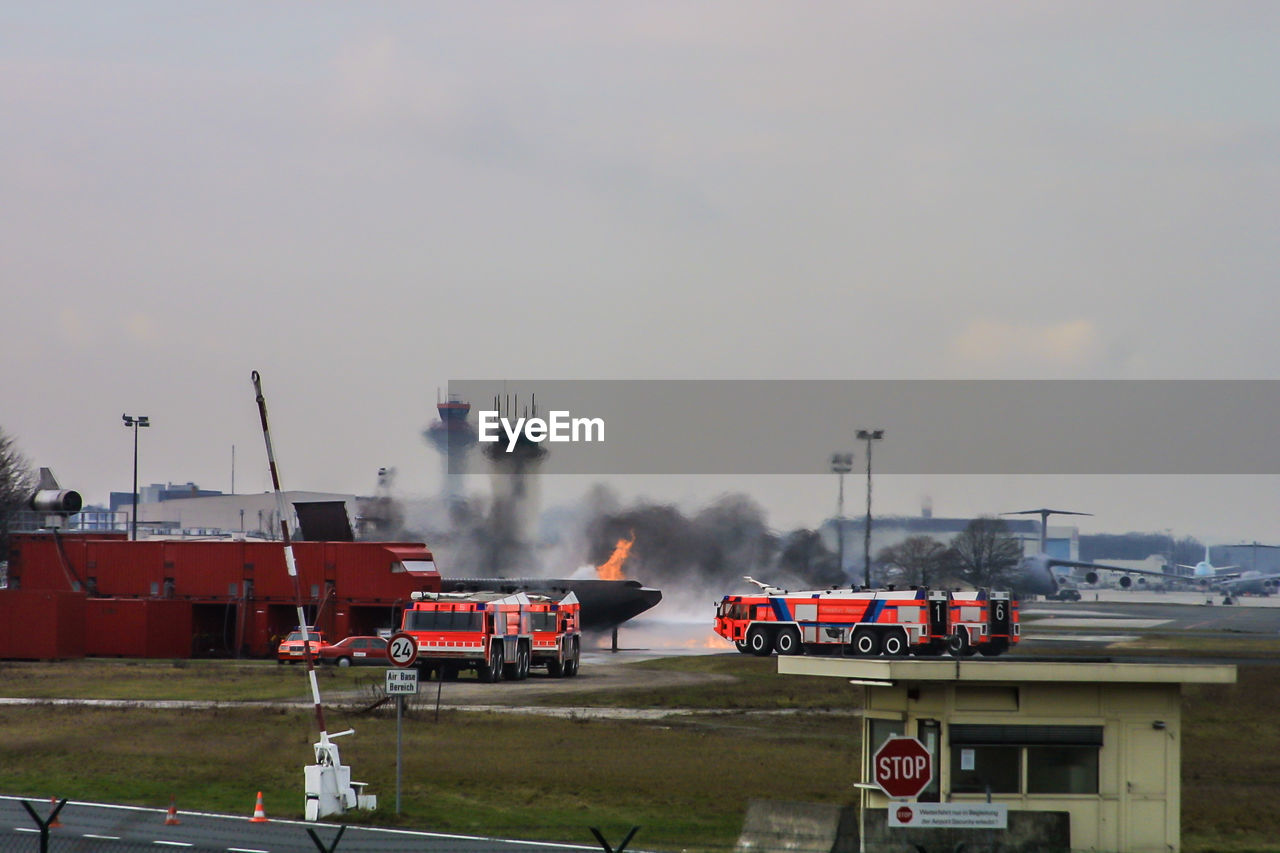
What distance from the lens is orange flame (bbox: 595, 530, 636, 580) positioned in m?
85.8

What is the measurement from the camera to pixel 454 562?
283 feet

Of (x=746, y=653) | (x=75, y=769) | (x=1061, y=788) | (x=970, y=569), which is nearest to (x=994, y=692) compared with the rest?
(x=1061, y=788)

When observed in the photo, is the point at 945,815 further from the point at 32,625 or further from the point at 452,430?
the point at 452,430

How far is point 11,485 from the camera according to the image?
99438 mm

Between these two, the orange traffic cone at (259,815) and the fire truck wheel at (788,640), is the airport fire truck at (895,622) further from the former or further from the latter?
the orange traffic cone at (259,815)

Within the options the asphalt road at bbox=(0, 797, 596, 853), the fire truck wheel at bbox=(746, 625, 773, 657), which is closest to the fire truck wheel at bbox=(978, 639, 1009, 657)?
the fire truck wheel at bbox=(746, 625, 773, 657)

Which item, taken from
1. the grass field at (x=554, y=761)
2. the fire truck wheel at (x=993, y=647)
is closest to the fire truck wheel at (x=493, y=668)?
the grass field at (x=554, y=761)

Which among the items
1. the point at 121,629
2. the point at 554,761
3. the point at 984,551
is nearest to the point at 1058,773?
the point at 554,761

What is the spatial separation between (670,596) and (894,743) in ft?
238

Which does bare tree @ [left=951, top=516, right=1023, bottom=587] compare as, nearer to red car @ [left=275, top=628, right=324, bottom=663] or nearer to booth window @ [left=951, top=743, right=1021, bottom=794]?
red car @ [left=275, top=628, right=324, bottom=663]

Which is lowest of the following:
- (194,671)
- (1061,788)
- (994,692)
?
(194,671)

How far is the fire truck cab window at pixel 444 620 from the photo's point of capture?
46750 mm

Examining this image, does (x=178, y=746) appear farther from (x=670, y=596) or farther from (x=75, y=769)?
(x=670, y=596)

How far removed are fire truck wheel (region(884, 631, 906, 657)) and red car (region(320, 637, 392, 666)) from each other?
747 inches
